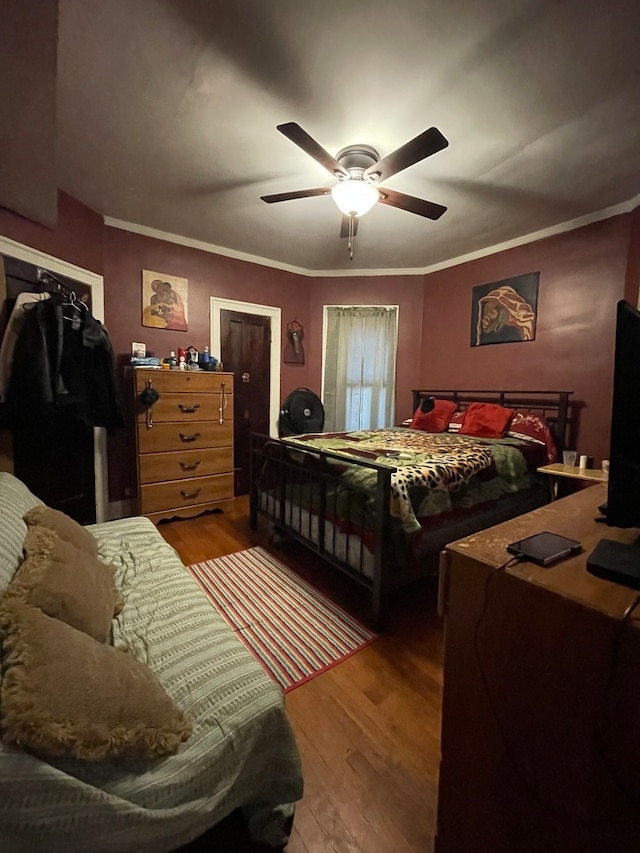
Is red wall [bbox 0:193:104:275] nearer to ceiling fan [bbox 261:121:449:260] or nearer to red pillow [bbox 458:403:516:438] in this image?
ceiling fan [bbox 261:121:449:260]

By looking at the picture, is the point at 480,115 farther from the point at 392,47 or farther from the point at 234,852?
the point at 234,852

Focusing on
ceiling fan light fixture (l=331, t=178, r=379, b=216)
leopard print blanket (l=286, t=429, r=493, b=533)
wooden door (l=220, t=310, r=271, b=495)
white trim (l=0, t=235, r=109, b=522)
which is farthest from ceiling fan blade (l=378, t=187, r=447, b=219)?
white trim (l=0, t=235, r=109, b=522)

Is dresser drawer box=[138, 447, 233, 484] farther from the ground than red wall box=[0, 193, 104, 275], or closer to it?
closer to it

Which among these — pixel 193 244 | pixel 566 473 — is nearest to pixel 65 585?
pixel 566 473

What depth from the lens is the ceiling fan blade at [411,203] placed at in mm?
2123

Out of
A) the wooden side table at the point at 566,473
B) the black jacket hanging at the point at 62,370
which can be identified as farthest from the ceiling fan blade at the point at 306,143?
the wooden side table at the point at 566,473

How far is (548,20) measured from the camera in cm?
137

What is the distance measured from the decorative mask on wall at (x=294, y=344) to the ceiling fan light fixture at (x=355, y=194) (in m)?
2.20

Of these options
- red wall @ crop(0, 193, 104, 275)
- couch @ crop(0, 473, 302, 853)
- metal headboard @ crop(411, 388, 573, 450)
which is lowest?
couch @ crop(0, 473, 302, 853)

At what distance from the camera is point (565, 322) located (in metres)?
3.13

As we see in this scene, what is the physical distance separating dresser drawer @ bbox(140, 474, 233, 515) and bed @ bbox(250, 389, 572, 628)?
1.72 ft

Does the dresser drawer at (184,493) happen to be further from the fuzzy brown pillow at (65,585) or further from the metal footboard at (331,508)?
the fuzzy brown pillow at (65,585)

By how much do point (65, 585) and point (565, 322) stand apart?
3.87 meters

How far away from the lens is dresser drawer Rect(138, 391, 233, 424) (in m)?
2.95
